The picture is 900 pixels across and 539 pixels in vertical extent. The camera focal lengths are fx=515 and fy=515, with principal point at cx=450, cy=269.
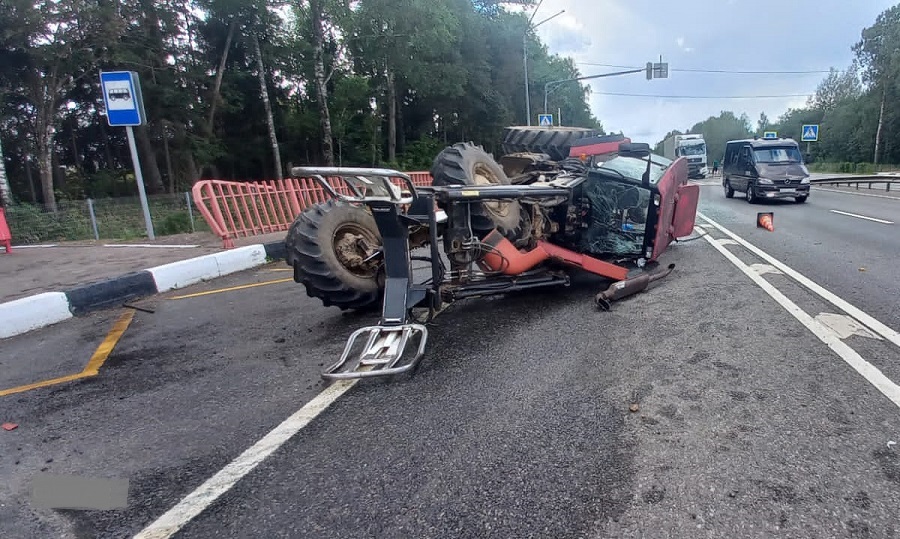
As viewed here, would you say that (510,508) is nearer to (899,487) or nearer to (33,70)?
(899,487)

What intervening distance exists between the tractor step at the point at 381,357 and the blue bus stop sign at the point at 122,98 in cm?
787

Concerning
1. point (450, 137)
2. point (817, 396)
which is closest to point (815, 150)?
point (450, 137)

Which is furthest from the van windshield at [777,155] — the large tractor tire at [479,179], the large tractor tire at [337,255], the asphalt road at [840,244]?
the large tractor tire at [337,255]

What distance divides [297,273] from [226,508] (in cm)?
267

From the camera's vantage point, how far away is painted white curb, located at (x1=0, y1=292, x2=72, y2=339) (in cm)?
521

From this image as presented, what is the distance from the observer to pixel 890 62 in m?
42.4

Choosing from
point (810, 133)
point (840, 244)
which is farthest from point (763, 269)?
point (810, 133)

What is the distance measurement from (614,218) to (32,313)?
6.44 meters

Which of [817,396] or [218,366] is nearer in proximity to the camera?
[817,396]

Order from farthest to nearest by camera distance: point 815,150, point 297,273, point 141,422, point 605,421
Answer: point 815,150
point 297,273
point 141,422
point 605,421

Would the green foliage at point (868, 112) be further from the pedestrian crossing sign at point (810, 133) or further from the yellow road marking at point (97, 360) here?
the yellow road marking at point (97, 360)

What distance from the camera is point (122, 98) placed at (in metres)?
9.23

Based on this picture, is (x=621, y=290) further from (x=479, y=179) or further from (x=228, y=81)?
(x=228, y=81)

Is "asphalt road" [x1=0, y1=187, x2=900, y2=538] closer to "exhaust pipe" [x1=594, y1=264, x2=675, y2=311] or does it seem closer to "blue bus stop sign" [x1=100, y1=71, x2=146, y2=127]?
"exhaust pipe" [x1=594, y1=264, x2=675, y2=311]
